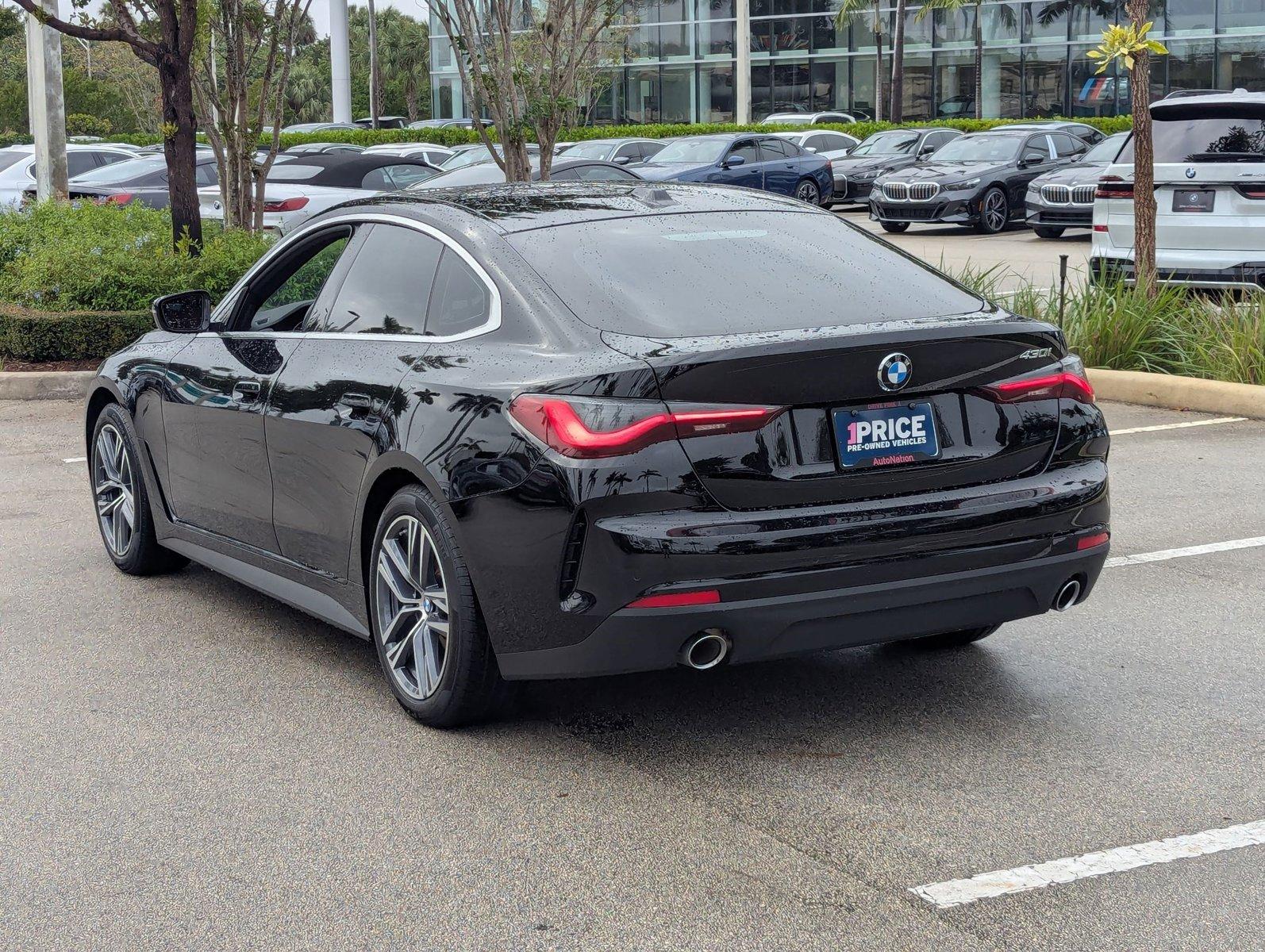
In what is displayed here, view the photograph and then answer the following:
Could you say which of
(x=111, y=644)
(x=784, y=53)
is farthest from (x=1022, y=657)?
(x=784, y=53)

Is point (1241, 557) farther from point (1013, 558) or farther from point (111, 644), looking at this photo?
point (111, 644)

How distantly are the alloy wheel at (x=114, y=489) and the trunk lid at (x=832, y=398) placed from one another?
3143mm

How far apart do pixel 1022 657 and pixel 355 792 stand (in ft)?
7.70

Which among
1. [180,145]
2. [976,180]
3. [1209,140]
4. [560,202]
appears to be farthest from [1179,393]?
[976,180]

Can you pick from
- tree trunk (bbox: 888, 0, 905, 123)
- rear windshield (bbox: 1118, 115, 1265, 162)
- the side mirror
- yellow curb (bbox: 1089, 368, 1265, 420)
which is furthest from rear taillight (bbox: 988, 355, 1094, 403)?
tree trunk (bbox: 888, 0, 905, 123)

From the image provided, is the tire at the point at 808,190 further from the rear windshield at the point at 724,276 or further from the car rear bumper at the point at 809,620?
the car rear bumper at the point at 809,620

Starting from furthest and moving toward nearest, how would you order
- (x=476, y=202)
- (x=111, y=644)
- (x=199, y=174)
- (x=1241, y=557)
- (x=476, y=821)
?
(x=199, y=174) < (x=1241, y=557) < (x=111, y=644) < (x=476, y=202) < (x=476, y=821)

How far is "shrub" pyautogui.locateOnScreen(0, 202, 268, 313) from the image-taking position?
42.8 ft

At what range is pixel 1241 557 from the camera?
6.76 m

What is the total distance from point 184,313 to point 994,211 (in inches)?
838

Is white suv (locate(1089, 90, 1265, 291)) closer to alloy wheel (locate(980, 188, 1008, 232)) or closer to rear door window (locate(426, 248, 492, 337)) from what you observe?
rear door window (locate(426, 248, 492, 337))

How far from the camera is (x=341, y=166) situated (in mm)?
19469

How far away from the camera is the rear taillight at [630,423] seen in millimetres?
4180

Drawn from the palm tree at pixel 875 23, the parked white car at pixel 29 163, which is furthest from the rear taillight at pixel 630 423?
the palm tree at pixel 875 23
